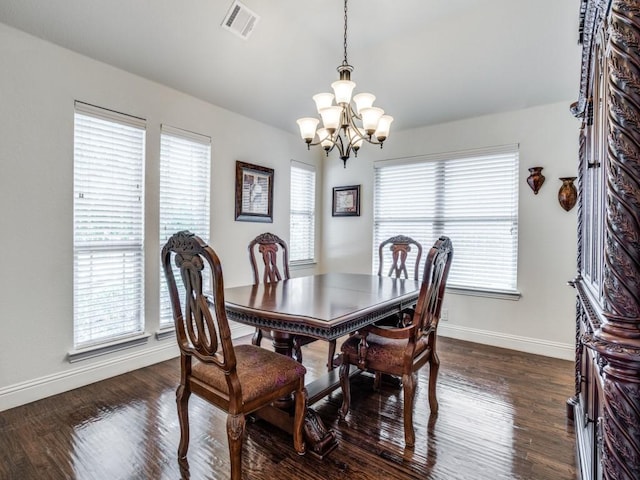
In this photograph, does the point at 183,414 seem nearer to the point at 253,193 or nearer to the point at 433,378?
the point at 433,378

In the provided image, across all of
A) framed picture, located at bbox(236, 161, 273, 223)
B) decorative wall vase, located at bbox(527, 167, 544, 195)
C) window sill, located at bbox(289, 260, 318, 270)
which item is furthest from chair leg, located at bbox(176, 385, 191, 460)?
Answer: decorative wall vase, located at bbox(527, 167, 544, 195)

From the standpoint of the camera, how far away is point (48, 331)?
100.0 inches

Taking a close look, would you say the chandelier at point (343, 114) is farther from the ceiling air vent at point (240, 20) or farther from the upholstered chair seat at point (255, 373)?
the upholstered chair seat at point (255, 373)

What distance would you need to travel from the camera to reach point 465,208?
13.1 ft

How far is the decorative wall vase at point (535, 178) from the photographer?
3471mm

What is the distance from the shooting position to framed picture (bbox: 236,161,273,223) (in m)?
3.94

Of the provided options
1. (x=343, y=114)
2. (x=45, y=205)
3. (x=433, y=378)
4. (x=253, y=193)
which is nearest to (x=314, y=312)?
(x=433, y=378)

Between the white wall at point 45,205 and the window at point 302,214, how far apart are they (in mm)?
1981

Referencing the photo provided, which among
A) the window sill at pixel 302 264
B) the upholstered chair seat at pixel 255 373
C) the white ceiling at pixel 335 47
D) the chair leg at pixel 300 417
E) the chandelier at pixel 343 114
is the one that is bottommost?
the chair leg at pixel 300 417

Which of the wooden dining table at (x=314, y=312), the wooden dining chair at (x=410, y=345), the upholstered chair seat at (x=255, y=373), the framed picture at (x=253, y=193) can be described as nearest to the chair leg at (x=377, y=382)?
the wooden dining table at (x=314, y=312)

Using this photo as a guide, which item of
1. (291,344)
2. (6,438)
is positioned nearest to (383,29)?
(291,344)

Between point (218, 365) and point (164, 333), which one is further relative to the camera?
point (164, 333)

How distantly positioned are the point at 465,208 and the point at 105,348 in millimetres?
3894

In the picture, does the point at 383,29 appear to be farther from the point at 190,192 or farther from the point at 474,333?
the point at 474,333
